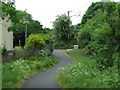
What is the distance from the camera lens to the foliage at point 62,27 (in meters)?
29.3

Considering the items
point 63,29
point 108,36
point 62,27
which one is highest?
point 62,27

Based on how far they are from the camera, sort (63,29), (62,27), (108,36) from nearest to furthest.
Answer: (108,36)
(63,29)
(62,27)

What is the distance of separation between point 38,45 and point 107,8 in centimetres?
708

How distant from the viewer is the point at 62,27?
29359 millimetres

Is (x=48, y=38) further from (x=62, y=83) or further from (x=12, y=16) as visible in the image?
(x=62, y=83)

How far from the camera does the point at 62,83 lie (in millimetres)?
6570

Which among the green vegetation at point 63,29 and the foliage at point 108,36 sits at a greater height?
the green vegetation at point 63,29

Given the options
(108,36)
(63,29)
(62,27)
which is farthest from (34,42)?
(62,27)

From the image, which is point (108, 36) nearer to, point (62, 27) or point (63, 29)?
point (63, 29)

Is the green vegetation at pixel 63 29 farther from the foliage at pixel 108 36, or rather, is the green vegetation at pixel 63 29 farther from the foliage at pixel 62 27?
the foliage at pixel 108 36

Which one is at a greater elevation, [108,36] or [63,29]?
[63,29]

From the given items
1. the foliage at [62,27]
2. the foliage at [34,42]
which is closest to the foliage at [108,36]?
the foliage at [34,42]

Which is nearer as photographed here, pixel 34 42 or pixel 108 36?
pixel 108 36

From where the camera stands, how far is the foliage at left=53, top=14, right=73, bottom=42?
2927cm
